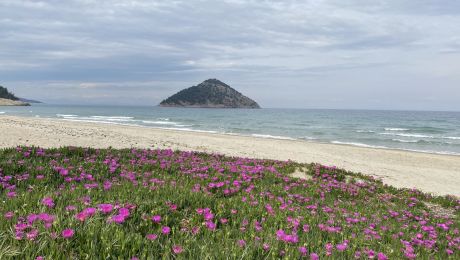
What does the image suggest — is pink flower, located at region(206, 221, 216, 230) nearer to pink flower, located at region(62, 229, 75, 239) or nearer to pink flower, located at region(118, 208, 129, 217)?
pink flower, located at region(118, 208, 129, 217)

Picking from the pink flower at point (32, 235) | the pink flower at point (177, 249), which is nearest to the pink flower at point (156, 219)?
the pink flower at point (177, 249)

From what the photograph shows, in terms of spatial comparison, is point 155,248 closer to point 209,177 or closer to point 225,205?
point 225,205

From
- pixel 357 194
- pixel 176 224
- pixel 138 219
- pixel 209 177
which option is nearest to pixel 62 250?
pixel 138 219

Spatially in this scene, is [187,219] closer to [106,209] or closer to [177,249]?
[106,209]

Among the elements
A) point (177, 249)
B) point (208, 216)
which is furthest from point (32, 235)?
point (208, 216)

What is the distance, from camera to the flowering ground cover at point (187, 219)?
3.24 meters

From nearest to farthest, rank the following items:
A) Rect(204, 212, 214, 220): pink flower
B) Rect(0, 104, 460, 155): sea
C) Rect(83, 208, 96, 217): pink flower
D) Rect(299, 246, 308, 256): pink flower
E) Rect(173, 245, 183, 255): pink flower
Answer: Rect(173, 245, 183, 255): pink flower, Rect(299, 246, 308, 256): pink flower, Rect(83, 208, 96, 217): pink flower, Rect(204, 212, 214, 220): pink flower, Rect(0, 104, 460, 155): sea

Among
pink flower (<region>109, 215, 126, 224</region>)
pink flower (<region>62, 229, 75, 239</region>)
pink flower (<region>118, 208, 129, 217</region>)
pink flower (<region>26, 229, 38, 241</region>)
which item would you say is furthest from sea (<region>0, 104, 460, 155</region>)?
pink flower (<region>26, 229, 38, 241</region>)

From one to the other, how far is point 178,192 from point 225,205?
3.13 feet

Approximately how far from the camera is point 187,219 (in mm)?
4500

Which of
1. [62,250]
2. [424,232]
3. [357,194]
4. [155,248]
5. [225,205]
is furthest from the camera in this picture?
[357,194]

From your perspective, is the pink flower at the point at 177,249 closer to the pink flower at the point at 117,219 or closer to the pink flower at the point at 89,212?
the pink flower at the point at 117,219

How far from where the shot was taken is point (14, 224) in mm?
3461

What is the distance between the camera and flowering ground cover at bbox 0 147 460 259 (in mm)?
3236
